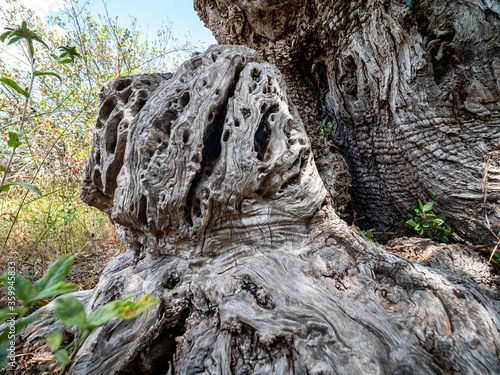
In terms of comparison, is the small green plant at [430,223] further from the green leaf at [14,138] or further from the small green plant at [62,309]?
the green leaf at [14,138]

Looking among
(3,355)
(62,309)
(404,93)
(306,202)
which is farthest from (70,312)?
(404,93)

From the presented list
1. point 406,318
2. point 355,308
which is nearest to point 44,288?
point 355,308

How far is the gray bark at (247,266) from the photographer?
114cm

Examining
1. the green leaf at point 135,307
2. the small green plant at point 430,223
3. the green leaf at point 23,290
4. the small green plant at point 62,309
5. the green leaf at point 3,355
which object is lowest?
the small green plant at point 430,223

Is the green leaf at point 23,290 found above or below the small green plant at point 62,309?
above

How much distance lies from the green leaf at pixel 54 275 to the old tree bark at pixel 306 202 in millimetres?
770

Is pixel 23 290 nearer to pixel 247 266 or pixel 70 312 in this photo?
pixel 70 312

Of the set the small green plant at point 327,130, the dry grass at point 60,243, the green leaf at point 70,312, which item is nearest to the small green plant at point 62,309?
the green leaf at point 70,312

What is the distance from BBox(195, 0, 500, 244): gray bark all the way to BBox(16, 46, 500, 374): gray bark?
53 centimetres

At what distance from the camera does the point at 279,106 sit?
188 cm

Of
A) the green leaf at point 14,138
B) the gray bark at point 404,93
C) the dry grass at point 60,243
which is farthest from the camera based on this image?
the dry grass at point 60,243

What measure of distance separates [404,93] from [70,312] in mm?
2507

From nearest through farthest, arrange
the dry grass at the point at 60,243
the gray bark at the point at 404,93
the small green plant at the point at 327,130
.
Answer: the gray bark at the point at 404,93 → the dry grass at the point at 60,243 → the small green plant at the point at 327,130

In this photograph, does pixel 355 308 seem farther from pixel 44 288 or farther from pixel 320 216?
pixel 44 288
